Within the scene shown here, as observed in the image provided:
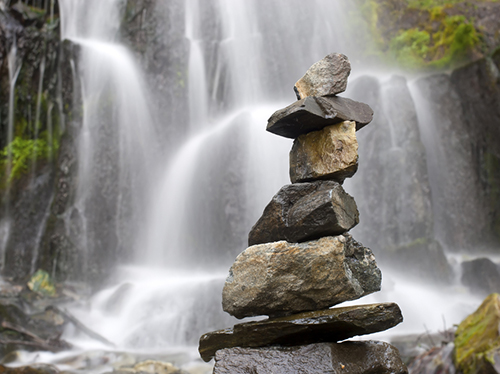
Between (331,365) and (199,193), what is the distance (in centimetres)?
1026

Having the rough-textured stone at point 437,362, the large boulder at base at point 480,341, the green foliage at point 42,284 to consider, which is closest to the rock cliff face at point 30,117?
the green foliage at point 42,284

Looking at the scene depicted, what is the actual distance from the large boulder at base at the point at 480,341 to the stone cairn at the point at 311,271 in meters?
2.32

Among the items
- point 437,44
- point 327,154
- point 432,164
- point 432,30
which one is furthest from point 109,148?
point 432,30

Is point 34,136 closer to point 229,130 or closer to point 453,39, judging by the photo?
point 229,130

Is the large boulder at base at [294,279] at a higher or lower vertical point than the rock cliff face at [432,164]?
lower

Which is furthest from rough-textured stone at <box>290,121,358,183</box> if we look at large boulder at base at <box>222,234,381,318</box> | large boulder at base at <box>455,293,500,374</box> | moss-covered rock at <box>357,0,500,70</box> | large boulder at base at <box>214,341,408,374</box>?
moss-covered rock at <box>357,0,500,70</box>

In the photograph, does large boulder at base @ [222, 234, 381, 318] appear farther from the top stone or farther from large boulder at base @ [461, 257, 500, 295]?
large boulder at base @ [461, 257, 500, 295]

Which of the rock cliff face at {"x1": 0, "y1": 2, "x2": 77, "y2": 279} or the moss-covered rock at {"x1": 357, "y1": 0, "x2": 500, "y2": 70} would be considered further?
the moss-covered rock at {"x1": 357, "y1": 0, "x2": 500, "y2": 70}

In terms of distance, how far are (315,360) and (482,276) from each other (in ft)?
34.0

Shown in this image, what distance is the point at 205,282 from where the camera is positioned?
9.91 m

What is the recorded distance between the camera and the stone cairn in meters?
2.79

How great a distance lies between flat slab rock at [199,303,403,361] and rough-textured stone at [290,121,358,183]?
1.13 m

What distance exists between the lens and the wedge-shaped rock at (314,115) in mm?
3217

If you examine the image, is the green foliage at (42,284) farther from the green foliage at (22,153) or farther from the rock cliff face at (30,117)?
the green foliage at (22,153)
